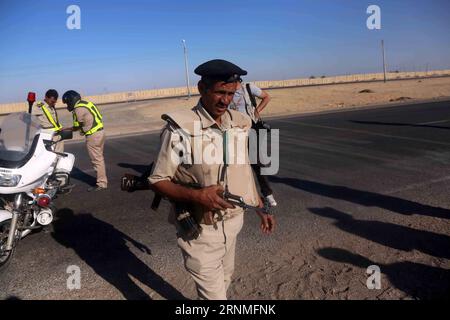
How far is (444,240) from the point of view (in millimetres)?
3816

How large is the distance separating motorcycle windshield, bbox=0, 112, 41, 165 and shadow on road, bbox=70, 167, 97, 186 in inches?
119

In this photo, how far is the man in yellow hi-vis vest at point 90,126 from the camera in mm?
6422

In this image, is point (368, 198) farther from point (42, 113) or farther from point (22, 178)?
point (42, 113)

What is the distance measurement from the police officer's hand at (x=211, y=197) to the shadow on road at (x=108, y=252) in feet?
4.92

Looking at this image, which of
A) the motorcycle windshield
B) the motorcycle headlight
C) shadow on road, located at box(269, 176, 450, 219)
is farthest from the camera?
shadow on road, located at box(269, 176, 450, 219)

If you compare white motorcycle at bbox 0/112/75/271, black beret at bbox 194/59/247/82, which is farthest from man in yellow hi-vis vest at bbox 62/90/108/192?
black beret at bbox 194/59/247/82

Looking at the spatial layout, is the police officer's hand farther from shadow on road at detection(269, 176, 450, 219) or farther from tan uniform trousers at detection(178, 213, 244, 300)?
shadow on road at detection(269, 176, 450, 219)

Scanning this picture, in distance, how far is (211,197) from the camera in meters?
1.89

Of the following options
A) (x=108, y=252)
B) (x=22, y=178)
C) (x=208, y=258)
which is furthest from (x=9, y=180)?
(x=208, y=258)

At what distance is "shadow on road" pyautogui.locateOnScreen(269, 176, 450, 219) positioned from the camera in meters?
4.68

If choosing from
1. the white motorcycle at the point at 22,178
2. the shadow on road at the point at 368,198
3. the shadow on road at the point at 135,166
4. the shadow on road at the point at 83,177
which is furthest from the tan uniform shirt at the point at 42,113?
the shadow on road at the point at 368,198

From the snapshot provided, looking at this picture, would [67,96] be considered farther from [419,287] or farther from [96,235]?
[419,287]

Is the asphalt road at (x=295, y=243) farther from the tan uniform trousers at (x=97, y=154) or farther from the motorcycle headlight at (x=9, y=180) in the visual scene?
the motorcycle headlight at (x=9, y=180)

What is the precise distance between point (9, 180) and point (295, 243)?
10.3 ft
